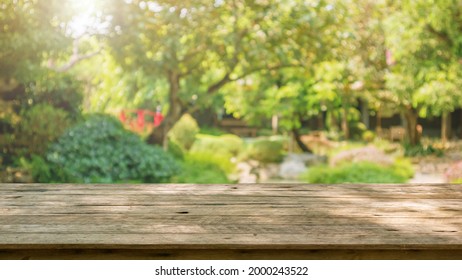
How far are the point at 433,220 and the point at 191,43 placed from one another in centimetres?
754

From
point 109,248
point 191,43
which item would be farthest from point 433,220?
point 191,43

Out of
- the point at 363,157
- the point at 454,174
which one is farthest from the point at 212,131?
the point at 454,174

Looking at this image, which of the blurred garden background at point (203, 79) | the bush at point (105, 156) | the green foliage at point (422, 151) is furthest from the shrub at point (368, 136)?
the bush at point (105, 156)

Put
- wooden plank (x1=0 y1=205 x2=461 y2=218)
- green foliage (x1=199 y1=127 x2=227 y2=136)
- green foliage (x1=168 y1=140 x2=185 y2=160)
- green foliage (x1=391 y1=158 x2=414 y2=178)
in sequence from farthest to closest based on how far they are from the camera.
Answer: green foliage (x1=199 y1=127 x2=227 y2=136) < green foliage (x1=168 y1=140 x2=185 y2=160) < green foliage (x1=391 y1=158 x2=414 y2=178) < wooden plank (x1=0 y1=205 x2=461 y2=218)

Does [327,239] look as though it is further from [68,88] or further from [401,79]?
[401,79]

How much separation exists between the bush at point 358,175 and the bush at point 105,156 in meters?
2.51

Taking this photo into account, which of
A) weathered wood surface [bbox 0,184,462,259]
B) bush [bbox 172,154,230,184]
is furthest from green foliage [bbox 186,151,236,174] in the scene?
weathered wood surface [bbox 0,184,462,259]

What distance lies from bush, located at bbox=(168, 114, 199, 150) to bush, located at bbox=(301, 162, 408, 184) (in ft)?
10.3

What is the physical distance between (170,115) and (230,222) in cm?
773

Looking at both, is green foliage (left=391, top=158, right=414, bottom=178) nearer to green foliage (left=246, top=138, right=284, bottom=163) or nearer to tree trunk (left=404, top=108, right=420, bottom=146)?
tree trunk (left=404, top=108, right=420, bottom=146)

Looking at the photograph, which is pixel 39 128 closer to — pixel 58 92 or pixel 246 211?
pixel 58 92

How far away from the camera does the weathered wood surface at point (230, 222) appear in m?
2.55

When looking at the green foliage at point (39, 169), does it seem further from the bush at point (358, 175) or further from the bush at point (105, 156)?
the bush at point (358, 175)

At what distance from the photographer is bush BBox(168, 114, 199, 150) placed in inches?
462
